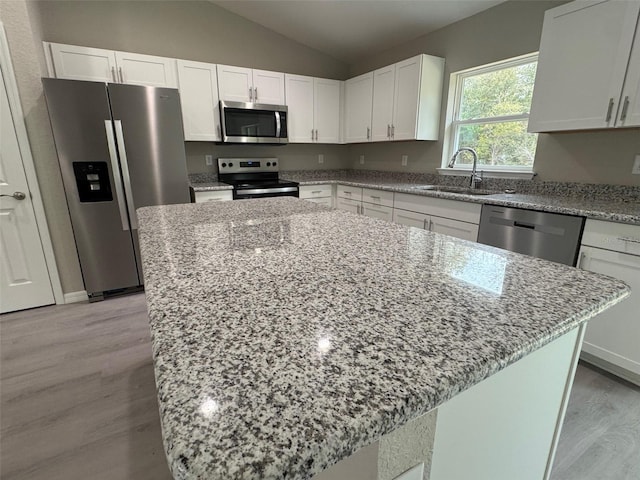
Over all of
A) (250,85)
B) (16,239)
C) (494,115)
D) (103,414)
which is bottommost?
(103,414)

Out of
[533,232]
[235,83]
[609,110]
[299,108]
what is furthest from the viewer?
[299,108]

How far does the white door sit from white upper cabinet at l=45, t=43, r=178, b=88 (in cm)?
66

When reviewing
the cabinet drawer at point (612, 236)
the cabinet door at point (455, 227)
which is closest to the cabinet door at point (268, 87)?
the cabinet door at point (455, 227)

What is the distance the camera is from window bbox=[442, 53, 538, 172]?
2.64 meters

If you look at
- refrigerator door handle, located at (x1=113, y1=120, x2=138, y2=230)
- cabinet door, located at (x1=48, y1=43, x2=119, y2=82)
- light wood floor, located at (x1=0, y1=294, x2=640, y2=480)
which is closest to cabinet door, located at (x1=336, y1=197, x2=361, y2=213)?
refrigerator door handle, located at (x1=113, y1=120, x2=138, y2=230)

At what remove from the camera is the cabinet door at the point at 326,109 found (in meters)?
3.89

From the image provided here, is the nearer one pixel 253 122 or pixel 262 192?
pixel 262 192

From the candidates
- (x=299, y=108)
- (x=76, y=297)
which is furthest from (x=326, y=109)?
(x=76, y=297)

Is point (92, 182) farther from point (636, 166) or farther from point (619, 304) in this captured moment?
point (636, 166)

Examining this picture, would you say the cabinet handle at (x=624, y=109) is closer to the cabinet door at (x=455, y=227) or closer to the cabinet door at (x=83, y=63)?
the cabinet door at (x=455, y=227)

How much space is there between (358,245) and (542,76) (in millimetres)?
2078

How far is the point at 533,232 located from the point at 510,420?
1.62m

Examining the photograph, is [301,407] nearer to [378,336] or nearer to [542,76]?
[378,336]

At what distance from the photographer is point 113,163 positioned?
254 centimetres
